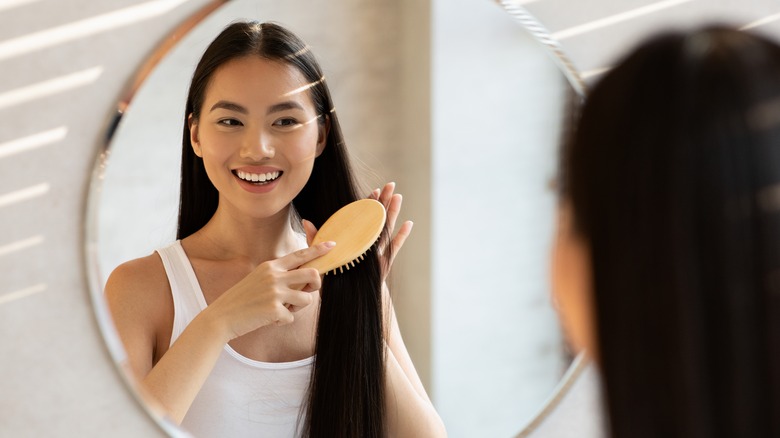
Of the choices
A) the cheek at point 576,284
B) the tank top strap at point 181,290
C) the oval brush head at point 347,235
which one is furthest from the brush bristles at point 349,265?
the cheek at point 576,284

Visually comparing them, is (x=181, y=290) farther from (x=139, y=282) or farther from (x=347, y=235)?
(x=347, y=235)

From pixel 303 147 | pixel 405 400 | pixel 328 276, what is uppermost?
pixel 303 147

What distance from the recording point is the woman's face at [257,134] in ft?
2.12

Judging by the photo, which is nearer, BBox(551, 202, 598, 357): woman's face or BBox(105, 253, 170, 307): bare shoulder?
BBox(551, 202, 598, 357): woman's face

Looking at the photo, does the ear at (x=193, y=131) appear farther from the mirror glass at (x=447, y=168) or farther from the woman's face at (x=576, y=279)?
the woman's face at (x=576, y=279)

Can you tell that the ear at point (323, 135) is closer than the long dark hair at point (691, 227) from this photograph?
No

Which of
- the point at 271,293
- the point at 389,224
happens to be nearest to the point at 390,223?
the point at 389,224

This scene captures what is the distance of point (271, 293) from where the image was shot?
670 millimetres

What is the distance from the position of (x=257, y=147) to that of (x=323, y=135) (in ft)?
0.17

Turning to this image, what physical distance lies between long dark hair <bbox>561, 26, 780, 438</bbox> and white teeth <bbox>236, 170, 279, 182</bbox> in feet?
1.22

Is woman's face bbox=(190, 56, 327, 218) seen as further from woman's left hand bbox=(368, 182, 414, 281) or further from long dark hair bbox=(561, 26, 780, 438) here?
long dark hair bbox=(561, 26, 780, 438)

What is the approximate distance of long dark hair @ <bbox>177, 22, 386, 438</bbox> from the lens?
0.65 m

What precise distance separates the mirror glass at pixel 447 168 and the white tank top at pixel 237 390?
1.8 inches

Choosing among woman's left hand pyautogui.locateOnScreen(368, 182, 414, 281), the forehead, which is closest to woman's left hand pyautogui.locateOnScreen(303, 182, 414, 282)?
woman's left hand pyautogui.locateOnScreen(368, 182, 414, 281)
